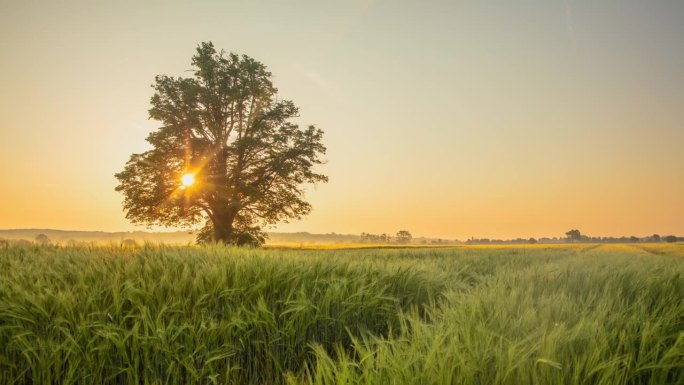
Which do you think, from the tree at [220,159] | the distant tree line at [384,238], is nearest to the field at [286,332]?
the tree at [220,159]

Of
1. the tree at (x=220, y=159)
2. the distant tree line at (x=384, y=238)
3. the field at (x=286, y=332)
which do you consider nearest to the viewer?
the field at (x=286, y=332)

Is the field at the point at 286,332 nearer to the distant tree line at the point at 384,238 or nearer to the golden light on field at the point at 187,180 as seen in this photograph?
the golden light on field at the point at 187,180

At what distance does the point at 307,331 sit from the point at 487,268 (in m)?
9.27

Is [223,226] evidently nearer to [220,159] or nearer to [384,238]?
[220,159]

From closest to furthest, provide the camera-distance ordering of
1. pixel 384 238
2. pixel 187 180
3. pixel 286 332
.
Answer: pixel 286 332 → pixel 187 180 → pixel 384 238

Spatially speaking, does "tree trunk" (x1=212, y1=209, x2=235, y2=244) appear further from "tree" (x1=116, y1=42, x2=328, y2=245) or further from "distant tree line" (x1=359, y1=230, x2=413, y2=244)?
"distant tree line" (x1=359, y1=230, x2=413, y2=244)

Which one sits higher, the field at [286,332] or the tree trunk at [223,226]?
the tree trunk at [223,226]

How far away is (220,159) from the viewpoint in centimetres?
2403

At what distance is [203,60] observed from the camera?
24797mm

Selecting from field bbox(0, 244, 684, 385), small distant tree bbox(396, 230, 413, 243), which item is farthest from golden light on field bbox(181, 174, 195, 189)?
small distant tree bbox(396, 230, 413, 243)

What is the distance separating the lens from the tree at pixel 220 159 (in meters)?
23.1

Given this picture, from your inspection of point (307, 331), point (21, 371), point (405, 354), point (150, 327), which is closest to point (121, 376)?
point (150, 327)

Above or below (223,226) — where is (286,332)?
below

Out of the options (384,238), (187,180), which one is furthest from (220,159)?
(384,238)
